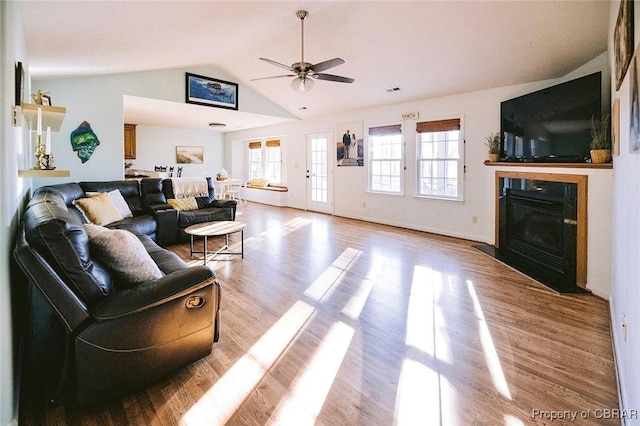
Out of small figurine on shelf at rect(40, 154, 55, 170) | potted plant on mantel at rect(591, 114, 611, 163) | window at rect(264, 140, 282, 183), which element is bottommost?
small figurine on shelf at rect(40, 154, 55, 170)

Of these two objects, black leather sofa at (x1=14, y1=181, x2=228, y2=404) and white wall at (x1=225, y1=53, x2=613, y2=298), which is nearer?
black leather sofa at (x1=14, y1=181, x2=228, y2=404)

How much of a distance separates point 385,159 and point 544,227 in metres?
3.35

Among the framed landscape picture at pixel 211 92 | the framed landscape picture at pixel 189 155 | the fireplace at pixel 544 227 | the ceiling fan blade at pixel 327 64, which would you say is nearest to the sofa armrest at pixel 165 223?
the framed landscape picture at pixel 211 92

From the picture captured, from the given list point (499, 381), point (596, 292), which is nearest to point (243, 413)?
point (499, 381)

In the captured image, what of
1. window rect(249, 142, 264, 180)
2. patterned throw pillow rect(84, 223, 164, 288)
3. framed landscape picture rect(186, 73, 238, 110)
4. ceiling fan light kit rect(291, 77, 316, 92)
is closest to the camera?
patterned throw pillow rect(84, 223, 164, 288)

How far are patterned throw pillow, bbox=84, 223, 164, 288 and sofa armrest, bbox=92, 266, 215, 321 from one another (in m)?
0.08

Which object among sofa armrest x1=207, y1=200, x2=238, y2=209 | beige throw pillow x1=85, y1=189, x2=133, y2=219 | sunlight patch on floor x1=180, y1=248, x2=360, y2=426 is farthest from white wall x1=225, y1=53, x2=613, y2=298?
beige throw pillow x1=85, y1=189, x2=133, y2=219

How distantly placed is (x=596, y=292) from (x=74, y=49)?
5.81 metres

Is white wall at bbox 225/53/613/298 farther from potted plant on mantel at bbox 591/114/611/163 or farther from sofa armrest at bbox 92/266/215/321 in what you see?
sofa armrest at bbox 92/266/215/321

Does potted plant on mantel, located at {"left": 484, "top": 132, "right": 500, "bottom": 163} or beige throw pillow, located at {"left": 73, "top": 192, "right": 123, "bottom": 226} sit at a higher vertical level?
potted plant on mantel, located at {"left": 484, "top": 132, "right": 500, "bottom": 163}

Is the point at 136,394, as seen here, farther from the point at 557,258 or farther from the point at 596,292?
the point at 557,258

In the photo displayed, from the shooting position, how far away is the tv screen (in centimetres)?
329

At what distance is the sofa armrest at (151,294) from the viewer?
154cm

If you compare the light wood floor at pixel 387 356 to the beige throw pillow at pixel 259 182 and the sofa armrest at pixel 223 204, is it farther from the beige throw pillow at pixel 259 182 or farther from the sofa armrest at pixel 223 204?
the beige throw pillow at pixel 259 182
